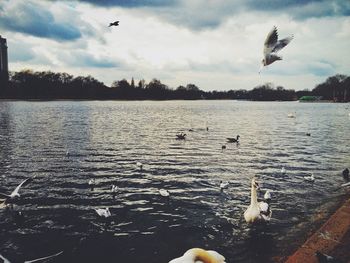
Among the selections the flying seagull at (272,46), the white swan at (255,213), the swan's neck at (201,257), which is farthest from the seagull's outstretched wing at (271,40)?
the swan's neck at (201,257)

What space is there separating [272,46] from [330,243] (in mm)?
5080

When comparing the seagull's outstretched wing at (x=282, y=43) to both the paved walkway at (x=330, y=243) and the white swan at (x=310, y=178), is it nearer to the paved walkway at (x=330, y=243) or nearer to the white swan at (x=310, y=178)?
the paved walkway at (x=330, y=243)

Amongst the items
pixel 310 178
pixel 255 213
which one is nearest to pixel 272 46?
pixel 255 213

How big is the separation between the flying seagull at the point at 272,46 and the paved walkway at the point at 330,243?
4329 millimetres

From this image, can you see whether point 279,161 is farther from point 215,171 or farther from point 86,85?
point 86,85

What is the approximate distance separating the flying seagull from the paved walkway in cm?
433

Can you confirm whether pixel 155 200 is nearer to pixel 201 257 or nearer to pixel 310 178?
pixel 310 178

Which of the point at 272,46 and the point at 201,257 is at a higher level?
the point at 272,46

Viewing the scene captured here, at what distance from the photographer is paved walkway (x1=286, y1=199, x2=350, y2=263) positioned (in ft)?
21.0

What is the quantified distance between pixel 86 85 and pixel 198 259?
188797 mm

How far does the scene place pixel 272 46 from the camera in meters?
9.16

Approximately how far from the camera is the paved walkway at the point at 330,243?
6.41m

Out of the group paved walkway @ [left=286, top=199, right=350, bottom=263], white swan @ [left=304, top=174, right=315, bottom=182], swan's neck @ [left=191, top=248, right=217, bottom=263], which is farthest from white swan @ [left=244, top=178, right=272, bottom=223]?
swan's neck @ [left=191, top=248, right=217, bottom=263]

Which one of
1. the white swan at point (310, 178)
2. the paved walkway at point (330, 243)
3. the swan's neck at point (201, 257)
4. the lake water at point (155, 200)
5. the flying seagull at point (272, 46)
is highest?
the flying seagull at point (272, 46)
